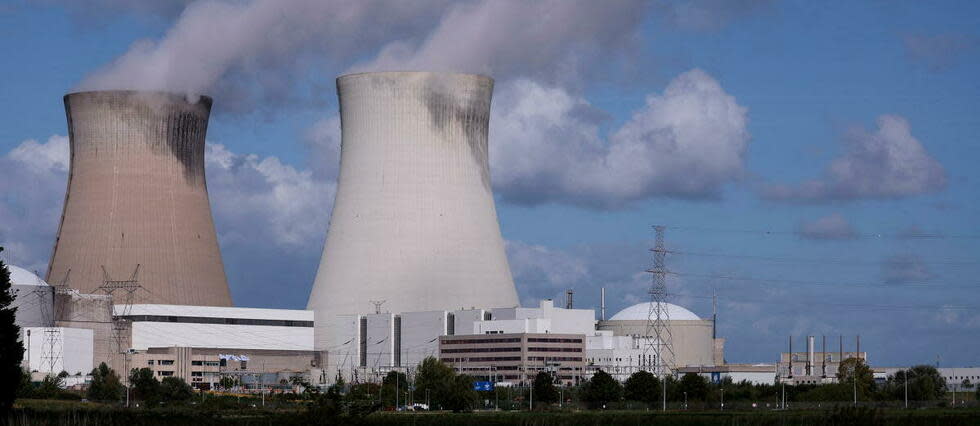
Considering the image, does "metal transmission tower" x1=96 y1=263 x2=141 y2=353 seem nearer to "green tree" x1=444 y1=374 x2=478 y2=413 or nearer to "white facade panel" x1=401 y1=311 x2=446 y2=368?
"white facade panel" x1=401 y1=311 x2=446 y2=368

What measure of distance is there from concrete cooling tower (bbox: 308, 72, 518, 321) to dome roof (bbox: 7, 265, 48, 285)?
9209mm

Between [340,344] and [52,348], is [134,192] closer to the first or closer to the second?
[52,348]

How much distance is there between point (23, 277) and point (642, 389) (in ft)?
62.2

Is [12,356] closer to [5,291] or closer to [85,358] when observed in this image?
[5,291]

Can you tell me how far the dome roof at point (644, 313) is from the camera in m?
62.4

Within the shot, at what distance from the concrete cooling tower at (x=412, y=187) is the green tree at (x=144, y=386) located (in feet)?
19.3

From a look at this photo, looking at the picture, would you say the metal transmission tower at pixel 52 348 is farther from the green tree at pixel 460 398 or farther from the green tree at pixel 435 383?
A: the green tree at pixel 460 398

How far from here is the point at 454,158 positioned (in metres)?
47.1

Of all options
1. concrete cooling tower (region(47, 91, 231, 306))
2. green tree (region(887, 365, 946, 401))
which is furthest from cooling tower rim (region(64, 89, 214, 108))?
green tree (region(887, 365, 946, 401))

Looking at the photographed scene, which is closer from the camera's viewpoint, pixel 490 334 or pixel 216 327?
pixel 490 334

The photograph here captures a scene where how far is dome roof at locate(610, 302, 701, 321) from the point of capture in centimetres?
6241

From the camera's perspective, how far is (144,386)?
4800cm

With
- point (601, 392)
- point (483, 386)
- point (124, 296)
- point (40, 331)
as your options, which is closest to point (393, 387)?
point (483, 386)

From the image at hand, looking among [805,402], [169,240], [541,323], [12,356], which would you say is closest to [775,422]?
[12,356]
